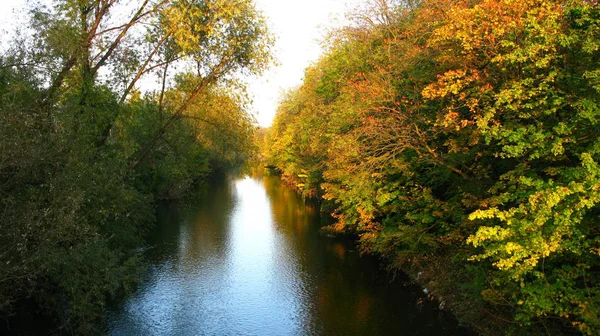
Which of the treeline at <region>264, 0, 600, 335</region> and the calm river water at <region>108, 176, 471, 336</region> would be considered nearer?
the treeline at <region>264, 0, 600, 335</region>

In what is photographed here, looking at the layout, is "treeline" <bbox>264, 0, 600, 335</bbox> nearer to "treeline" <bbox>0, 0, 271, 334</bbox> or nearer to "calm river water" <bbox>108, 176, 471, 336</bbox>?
"calm river water" <bbox>108, 176, 471, 336</bbox>

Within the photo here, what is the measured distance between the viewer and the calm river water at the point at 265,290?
45.9 feet

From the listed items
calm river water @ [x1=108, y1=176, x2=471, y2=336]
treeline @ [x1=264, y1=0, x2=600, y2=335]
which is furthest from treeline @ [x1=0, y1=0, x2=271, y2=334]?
treeline @ [x1=264, y1=0, x2=600, y2=335]

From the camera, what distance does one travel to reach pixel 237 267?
20344mm

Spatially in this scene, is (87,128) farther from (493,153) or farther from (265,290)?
(493,153)

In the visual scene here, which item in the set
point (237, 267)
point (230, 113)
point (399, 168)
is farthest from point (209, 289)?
point (399, 168)

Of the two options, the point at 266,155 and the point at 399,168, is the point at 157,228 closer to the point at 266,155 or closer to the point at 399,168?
the point at 399,168

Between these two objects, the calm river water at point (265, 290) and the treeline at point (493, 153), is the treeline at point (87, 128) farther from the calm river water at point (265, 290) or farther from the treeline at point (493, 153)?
the treeline at point (493, 153)

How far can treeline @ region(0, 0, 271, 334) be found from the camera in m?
9.24

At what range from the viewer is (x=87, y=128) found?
12.7 m

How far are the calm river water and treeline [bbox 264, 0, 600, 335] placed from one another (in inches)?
62.3

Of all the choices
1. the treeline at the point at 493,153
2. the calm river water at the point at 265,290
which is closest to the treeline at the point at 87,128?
the calm river water at the point at 265,290

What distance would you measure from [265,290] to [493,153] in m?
10.7

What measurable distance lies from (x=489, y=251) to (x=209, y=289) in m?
11.6
